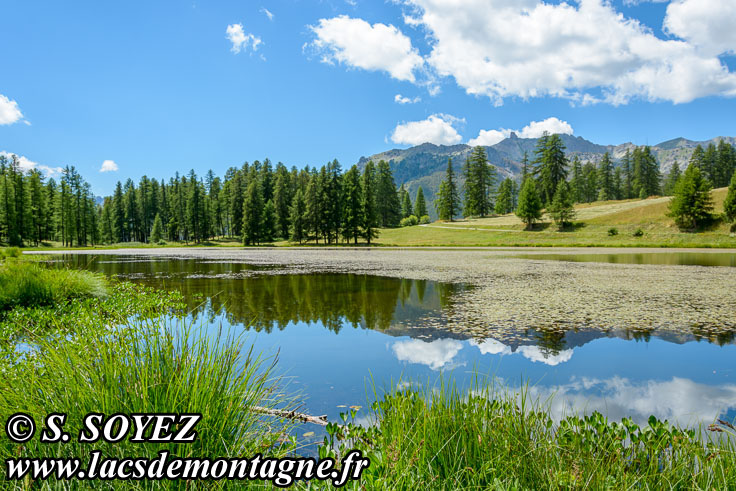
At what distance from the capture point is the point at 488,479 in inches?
97.1

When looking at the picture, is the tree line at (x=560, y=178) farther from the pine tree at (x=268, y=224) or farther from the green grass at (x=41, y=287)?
the green grass at (x=41, y=287)

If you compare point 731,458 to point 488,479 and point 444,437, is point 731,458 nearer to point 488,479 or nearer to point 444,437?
point 488,479

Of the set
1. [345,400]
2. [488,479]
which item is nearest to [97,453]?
[488,479]

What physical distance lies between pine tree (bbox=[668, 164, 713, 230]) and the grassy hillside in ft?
5.23

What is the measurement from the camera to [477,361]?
6168 mm

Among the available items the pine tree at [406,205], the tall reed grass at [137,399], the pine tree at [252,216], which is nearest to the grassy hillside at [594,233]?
the pine tree at [252,216]

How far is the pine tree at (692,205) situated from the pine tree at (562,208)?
43.7ft

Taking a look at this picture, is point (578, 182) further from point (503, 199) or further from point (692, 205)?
point (692, 205)

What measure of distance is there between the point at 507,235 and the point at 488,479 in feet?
210

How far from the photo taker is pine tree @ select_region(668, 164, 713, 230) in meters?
54.3

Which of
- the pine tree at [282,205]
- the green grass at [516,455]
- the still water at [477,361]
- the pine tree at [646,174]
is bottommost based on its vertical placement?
the still water at [477,361]

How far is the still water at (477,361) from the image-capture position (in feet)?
15.7

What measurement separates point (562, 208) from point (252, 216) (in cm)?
5392

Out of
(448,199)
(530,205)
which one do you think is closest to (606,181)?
(448,199)
